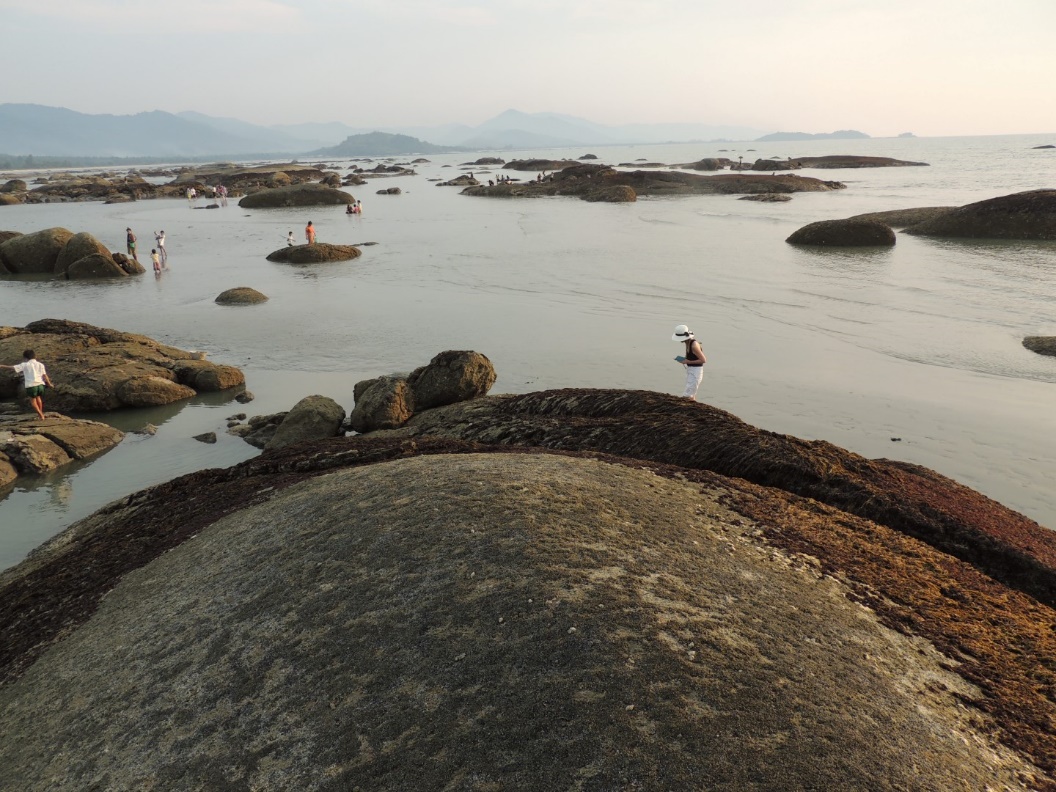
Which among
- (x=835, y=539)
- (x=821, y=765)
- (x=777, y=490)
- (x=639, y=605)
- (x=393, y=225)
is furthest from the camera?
(x=393, y=225)

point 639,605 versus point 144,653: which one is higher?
point 639,605

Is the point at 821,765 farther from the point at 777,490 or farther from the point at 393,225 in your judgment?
the point at 393,225

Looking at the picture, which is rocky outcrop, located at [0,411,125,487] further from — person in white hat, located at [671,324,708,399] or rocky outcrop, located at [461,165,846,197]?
rocky outcrop, located at [461,165,846,197]

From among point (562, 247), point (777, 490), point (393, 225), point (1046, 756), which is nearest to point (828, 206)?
point (562, 247)

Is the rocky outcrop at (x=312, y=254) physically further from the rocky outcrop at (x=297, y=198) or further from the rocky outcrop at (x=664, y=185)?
the rocky outcrop at (x=664, y=185)

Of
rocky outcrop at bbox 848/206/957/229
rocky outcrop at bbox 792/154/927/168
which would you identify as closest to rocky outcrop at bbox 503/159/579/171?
rocky outcrop at bbox 792/154/927/168

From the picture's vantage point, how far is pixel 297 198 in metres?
69.6

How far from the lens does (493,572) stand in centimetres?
523

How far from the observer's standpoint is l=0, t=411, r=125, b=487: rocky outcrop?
1254cm

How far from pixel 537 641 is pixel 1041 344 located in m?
19.3

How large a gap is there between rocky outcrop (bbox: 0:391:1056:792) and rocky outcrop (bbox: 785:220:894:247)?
3180 centimetres

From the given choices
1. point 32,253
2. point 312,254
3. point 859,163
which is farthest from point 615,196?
point 859,163

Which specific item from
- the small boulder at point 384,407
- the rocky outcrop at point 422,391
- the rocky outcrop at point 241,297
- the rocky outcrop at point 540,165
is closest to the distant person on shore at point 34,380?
the rocky outcrop at point 422,391

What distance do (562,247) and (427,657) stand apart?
35.6m
